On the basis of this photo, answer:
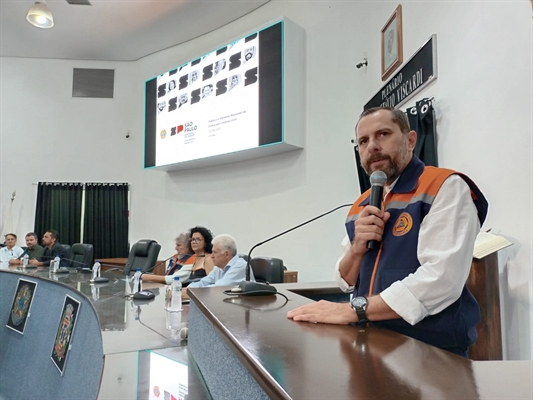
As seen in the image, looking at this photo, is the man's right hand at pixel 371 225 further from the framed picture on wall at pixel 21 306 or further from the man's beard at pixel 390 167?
the framed picture on wall at pixel 21 306

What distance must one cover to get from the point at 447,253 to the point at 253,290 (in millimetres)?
600

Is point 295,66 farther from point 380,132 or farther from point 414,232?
point 414,232

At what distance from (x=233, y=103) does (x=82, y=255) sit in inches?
105

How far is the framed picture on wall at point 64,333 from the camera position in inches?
77.4

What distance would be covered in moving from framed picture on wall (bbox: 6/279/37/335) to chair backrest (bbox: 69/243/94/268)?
138cm

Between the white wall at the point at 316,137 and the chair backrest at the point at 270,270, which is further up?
the white wall at the point at 316,137

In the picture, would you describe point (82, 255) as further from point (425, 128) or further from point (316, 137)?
point (425, 128)

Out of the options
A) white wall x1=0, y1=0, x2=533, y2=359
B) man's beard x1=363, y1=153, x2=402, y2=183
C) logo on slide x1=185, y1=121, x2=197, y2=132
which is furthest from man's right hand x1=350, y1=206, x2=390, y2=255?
logo on slide x1=185, y1=121, x2=197, y2=132

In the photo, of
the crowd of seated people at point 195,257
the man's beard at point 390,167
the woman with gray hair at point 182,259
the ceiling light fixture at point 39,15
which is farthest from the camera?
the ceiling light fixture at point 39,15

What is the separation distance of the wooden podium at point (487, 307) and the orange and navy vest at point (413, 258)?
0.61 m

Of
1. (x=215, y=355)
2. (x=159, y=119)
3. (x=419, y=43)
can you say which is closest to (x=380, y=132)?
(x=215, y=355)

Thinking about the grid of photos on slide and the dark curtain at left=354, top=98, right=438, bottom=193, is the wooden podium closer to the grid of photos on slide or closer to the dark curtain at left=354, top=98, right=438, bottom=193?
the dark curtain at left=354, top=98, right=438, bottom=193

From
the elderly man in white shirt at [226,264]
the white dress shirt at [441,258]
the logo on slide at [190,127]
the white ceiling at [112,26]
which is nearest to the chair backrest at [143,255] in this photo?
the elderly man in white shirt at [226,264]

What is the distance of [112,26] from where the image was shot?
5219 mm
